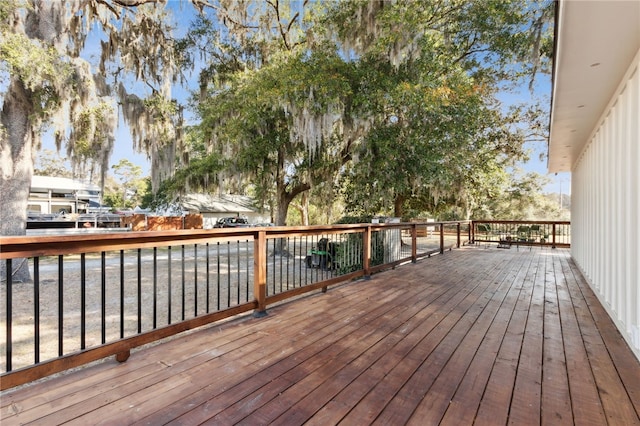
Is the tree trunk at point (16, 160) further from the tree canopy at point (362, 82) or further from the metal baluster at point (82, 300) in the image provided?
the metal baluster at point (82, 300)

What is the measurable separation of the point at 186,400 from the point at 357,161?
252 inches

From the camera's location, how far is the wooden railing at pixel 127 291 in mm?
1680

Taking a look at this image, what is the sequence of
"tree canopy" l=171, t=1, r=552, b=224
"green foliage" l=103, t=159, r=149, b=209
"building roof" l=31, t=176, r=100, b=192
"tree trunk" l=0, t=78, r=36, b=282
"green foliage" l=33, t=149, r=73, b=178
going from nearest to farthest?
1. "tree trunk" l=0, t=78, r=36, b=282
2. "tree canopy" l=171, t=1, r=552, b=224
3. "building roof" l=31, t=176, r=100, b=192
4. "green foliage" l=33, t=149, r=73, b=178
5. "green foliage" l=103, t=159, r=149, b=209

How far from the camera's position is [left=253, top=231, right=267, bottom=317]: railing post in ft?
9.33

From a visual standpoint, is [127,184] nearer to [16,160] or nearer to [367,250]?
[16,160]

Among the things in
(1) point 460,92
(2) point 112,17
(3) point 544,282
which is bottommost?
(3) point 544,282

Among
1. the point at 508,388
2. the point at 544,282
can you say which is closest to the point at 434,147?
the point at 544,282

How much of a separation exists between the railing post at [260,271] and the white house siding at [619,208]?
288 cm

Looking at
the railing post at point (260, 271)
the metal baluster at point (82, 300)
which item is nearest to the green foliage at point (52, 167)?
the railing post at point (260, 271)

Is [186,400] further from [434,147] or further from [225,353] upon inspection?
[434,147]

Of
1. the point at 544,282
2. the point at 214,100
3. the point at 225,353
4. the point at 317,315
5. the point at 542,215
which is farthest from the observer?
the point at 542,215

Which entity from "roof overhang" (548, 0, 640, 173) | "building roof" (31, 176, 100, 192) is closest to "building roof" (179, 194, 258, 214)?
"building roof" (31, 176, 100, 192)

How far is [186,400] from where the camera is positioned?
61.6 inches

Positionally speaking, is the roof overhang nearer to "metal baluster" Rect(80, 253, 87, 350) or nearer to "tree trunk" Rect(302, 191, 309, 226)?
"metal baluster" Rect(80, 253, 87, 350)
